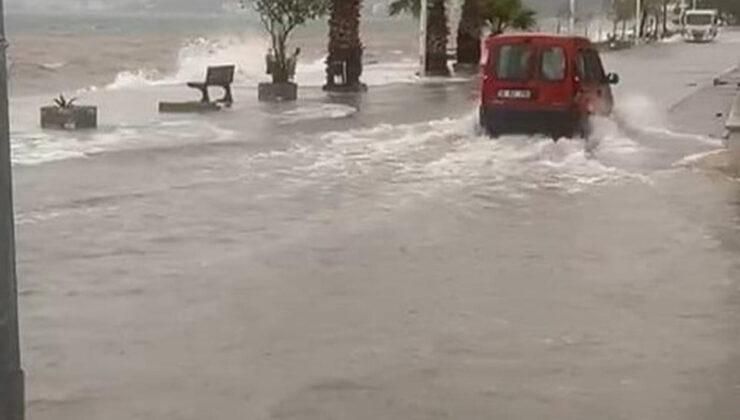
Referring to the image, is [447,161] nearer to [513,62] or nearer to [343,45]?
[513,62]

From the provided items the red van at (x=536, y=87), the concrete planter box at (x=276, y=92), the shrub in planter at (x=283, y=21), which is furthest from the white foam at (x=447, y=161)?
the shrub in planter at (x=283, y=21)

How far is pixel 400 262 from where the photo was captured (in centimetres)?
1209

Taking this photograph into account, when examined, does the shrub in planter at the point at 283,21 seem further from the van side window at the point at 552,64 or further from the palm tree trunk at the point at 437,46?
the van side window at the point at 552,64

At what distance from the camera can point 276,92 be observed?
32.6m

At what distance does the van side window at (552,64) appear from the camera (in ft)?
74.4

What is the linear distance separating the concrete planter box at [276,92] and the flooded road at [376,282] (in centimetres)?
1081

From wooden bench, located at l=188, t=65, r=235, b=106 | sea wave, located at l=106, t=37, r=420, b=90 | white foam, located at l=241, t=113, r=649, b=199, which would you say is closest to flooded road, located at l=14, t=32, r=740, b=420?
white foam, located at l=241, t=113, r=649, b=199

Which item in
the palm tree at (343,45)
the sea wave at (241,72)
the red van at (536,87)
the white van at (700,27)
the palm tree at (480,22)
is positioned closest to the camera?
the red van at (536,87)

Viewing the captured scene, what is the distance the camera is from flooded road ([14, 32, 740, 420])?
8.01 meters

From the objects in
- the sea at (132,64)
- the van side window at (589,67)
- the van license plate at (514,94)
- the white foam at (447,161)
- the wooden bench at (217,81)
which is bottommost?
the sea at (132,64)

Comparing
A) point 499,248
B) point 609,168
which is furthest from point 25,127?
point 499,248

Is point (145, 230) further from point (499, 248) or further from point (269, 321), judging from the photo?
point (269, 321)

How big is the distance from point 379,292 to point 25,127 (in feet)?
48.9

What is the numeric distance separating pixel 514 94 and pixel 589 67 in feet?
5.54
